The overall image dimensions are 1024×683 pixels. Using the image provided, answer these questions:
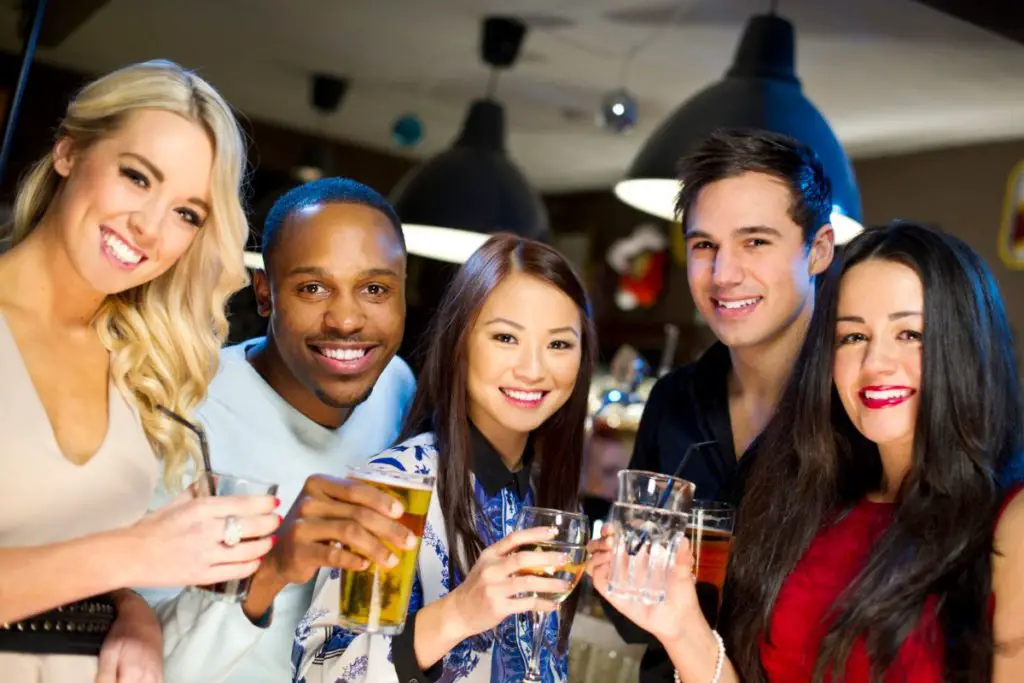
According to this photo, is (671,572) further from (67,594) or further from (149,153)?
(149,153)

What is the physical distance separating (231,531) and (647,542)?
2.01 ft

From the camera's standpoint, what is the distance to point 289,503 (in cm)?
199

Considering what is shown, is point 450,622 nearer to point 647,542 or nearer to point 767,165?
point 647,542

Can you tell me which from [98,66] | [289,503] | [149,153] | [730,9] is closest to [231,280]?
[149,153]

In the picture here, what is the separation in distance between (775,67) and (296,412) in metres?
2.15

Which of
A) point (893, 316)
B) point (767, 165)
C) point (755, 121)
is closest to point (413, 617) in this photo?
point (893, 316)

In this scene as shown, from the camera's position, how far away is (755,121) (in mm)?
3254

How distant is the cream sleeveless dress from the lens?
58.9 inches

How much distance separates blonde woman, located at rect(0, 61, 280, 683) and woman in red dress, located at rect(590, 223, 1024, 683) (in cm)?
74

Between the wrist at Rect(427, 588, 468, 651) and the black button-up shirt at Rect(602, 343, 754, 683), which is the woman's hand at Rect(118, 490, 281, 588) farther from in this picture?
the black button-up shirt at Rect(602, 343, 754, 683)

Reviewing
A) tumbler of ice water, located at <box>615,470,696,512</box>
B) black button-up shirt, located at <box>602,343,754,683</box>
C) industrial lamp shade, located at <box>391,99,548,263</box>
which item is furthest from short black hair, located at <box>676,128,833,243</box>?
industrial lamp shade, located at <box>391,99,548,263</box>

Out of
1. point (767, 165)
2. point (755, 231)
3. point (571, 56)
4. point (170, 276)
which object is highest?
point (571, 56)

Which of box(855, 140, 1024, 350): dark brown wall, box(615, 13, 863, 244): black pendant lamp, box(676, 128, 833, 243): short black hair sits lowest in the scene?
box(676, 128, 833, 243): short black hair

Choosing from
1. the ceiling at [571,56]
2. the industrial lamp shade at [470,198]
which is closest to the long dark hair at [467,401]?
the industrial lamp shade at [470,198]
